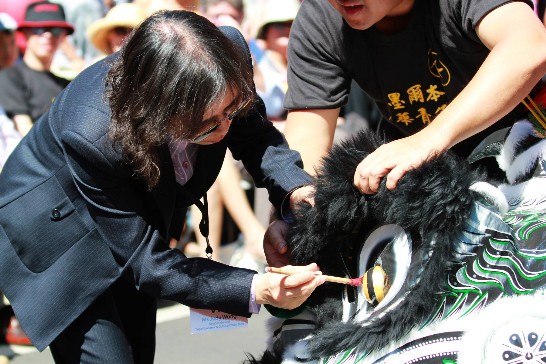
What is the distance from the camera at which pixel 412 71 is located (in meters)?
2.27

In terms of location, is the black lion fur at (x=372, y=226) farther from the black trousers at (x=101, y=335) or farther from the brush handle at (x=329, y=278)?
the black trousers at (x=101, y=335)

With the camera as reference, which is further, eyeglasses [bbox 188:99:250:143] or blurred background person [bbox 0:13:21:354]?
blurred background person [bbox 0:13:21:354]

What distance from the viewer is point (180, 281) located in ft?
6.75

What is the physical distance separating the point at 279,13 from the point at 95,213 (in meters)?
2.96

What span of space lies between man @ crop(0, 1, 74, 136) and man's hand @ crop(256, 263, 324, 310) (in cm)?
252

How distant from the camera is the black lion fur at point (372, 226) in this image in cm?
176

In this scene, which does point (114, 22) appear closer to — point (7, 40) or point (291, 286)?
point (7, 40)

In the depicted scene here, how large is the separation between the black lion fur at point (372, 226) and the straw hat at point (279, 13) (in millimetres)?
2928

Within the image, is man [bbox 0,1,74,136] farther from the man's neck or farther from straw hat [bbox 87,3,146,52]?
the man's neck

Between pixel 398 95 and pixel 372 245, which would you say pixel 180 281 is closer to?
pixel 372 245

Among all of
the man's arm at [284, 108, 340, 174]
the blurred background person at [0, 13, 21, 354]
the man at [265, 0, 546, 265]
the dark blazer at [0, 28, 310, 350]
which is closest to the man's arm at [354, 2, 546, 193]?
the man at [265, 0, 546, 265]

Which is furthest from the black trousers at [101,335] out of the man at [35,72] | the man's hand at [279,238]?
the man at [35,72]

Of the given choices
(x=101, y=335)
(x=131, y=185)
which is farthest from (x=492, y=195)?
(x=101, y=335)

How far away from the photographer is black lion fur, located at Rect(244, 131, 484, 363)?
5.77ft
